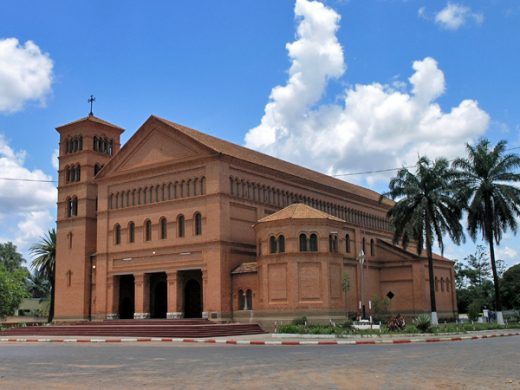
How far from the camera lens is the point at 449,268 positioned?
69688 millimetres

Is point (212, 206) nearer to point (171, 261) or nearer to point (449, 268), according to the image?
point (171, 261)

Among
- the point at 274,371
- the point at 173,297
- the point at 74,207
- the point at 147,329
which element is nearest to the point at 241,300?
the point at 173,297

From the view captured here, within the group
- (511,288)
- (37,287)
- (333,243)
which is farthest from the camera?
(37,287)

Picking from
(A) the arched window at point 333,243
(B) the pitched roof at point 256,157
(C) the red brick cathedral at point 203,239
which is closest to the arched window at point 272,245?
(C) the red brick cathedral at point 203,239

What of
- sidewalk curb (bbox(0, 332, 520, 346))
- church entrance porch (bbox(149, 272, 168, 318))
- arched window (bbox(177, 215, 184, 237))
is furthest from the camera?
church entrance porch (bbox(149, 272, 168, 318))

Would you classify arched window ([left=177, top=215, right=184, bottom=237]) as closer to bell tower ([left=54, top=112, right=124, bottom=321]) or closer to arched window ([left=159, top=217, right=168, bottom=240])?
arched window ([left=159, top=217, right=168, bottom=240])

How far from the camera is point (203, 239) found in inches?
1955

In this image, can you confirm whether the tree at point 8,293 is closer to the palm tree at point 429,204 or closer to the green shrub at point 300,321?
the green shrub at point 300,321

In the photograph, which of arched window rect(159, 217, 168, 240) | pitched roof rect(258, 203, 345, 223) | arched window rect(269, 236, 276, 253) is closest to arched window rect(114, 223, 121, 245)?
arched window rect(159, 217, 168, 240)

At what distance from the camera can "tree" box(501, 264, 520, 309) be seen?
85875 millimetres

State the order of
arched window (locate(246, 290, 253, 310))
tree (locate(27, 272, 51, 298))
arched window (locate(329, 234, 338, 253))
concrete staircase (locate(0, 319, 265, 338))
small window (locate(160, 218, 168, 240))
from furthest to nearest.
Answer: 1. tree (locate(27, 272, 51, 298))
2. small window (locate(160, 218, 168, 240))
3. arched window (locate(246, 290, 253, 310))
4. arched window (locate(329, 234, 338, 253))
5. concrete staircase (locate(0, 319, 265, 338))

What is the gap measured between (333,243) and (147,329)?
1507 centimetres

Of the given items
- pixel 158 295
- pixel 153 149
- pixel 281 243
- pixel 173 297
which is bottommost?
pixel 173 297

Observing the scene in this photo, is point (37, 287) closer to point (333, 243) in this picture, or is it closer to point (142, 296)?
point (142, 296)
